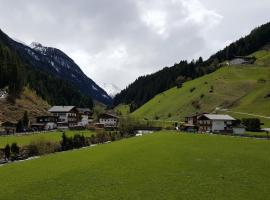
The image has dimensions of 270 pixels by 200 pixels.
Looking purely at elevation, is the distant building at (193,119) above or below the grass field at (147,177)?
above

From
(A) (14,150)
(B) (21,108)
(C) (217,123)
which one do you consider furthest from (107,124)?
(A) (14,150)

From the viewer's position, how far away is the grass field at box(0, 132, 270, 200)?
116 feet

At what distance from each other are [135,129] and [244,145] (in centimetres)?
7960

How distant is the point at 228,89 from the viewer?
194875mm

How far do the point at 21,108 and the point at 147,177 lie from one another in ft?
471

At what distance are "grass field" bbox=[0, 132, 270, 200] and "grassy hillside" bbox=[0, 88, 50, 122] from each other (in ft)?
364

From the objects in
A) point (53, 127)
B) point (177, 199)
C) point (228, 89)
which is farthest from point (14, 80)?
point (177, 199)

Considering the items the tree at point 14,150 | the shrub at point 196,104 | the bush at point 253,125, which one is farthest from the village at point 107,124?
the tree at point 14,150

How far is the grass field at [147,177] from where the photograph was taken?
35438 mm

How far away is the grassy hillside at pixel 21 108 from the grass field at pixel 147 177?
110887mm

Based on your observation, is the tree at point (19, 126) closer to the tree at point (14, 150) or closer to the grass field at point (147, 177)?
the tree at point (14, 150)

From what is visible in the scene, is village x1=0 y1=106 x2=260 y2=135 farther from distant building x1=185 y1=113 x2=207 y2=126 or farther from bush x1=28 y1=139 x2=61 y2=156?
bush x1=28 y1=139 x2=61 y2=156

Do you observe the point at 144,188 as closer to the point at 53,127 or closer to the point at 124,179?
the point at 124,179

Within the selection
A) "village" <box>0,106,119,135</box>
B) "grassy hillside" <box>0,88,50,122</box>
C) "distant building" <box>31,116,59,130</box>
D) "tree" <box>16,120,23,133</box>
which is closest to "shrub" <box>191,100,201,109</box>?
"village" <box>0,106,119,135</box>
